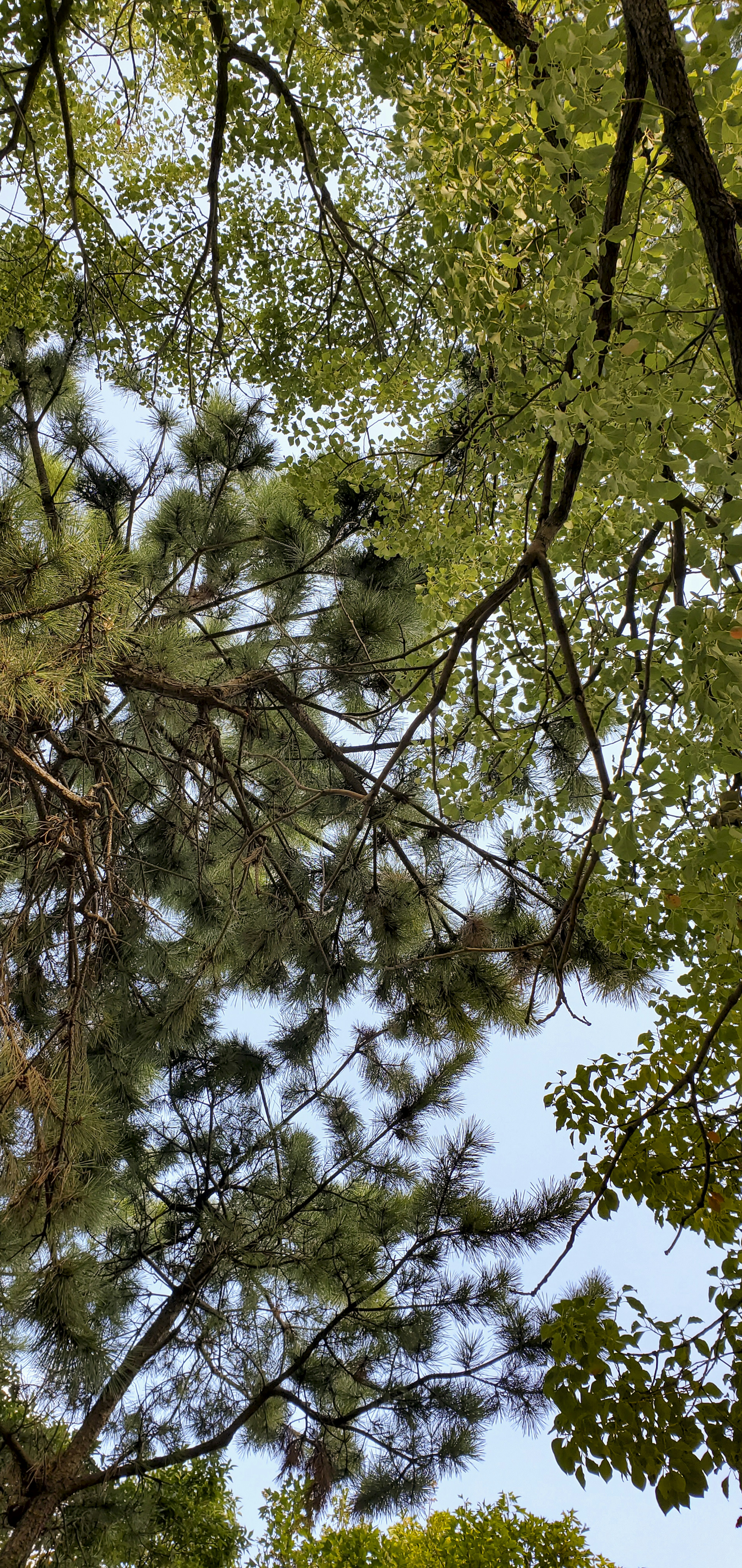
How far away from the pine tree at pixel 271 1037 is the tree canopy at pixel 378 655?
3 centimetres

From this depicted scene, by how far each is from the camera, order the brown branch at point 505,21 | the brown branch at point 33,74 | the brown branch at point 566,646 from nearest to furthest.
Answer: the brown branch at point 566,646 < the brown branch at point 505,21 < the brown branch at point 33,74

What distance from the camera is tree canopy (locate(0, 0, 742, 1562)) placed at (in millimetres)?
1172

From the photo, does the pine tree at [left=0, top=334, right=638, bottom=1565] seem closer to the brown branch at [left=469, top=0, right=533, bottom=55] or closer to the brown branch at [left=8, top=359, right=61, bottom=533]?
the brown branch at [left=8, top=359, right=61, bottom=533]

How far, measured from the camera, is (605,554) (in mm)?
2244

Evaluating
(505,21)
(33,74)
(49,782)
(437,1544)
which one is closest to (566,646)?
(49,782)

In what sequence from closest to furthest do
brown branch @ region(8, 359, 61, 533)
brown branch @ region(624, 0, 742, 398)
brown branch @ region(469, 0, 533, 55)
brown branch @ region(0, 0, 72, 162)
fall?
brown branch @ region(624, 0, 742, 398)
brown branch @ region(469, 0, 533, 55)
brown branch @ region(0, 0, 72, 162)
brown branch @ region(8, 359, 61, 533)

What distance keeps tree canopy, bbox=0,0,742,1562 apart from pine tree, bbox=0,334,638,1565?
3 cm

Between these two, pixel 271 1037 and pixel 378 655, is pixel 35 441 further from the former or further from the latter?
pixel 271 1037

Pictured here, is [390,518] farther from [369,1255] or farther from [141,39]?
[369,1255]

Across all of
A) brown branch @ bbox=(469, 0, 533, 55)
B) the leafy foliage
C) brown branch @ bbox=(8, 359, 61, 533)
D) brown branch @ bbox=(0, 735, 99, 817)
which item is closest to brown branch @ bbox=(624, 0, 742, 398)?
brown branch @ bbox=(469, 0, 533, 55)

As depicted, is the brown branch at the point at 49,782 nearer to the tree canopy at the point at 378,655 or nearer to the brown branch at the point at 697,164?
the tree canopy at the point at 378,655

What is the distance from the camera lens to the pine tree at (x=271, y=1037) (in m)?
3.01

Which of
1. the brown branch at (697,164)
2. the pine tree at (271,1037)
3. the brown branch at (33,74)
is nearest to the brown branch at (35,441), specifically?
the pine tree at (271,1037)

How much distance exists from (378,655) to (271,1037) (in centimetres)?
193
